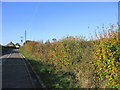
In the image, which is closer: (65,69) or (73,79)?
(73,79)

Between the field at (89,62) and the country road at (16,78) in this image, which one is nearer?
the field at (89,62)

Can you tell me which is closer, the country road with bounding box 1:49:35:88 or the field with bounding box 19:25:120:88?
the field with bounding box 19:25:120:88

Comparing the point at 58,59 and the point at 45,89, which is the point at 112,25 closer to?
the point at 45,89

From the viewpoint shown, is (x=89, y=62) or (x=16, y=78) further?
(x=16, y=78)

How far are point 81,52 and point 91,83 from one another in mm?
1953

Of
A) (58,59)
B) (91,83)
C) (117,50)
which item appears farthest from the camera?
(58,59)

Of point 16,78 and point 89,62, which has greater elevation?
point 89,62

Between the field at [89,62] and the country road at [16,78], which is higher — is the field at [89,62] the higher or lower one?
the higher one

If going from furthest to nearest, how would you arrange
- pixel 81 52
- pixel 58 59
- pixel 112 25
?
pixel 58 59
pixel 81 52
pixel 112 25

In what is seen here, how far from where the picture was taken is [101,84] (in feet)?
18.9

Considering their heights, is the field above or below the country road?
above

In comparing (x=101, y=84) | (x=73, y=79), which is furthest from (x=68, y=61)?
(x=101, y=84)

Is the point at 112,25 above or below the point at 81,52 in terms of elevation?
above

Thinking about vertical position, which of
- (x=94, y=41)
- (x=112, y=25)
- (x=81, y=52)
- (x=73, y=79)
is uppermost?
(x=112, y=25)
